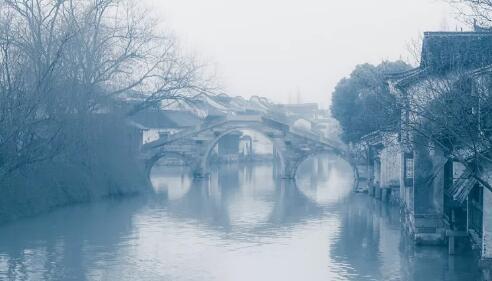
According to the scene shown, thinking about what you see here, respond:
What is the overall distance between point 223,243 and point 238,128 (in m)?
25.9

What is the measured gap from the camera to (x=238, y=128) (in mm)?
49562

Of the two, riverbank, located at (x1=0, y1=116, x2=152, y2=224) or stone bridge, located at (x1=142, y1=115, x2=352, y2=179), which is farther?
stone bridge, located at (x1=142, y1=115, x2=352, y2=179)

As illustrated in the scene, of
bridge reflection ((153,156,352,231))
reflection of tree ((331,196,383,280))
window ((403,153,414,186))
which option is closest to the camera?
reflection of tree ((331,196,383,280))

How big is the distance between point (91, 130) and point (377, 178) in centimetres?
1572

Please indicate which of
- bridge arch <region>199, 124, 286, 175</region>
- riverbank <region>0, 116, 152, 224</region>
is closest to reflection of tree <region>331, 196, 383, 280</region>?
riverbank <region>0, 116, 152, 224</region>

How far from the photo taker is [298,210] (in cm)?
3359

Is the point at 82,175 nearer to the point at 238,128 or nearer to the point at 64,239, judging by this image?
the point at 64,239

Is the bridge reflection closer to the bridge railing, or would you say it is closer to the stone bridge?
the stone bridge

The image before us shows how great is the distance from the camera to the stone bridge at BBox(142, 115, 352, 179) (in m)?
47.8

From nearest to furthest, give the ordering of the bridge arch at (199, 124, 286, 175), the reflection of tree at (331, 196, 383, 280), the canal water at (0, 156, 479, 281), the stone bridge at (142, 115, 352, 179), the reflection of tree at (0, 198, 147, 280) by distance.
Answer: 1. the canal water at (0, 156, 479, 281)
2. the reflection of tree at (0, 198, 147, 280)
3. the reflection of tree at (331, 196, 383, 280)
4. the stone bridge at (142, 115, 352, 179)
5. the bridge arch at (199, 124, 286, 175)

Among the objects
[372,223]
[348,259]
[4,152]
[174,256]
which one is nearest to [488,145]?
[348,259]

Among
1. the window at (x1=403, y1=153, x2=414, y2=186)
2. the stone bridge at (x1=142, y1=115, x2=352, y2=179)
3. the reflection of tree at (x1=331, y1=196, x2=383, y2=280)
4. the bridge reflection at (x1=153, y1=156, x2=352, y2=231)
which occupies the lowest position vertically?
the reflection of tree at (x1=331, y1=196, x2=383, y2=280)

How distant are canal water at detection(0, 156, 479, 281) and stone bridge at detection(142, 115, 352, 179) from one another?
8349 millimetres

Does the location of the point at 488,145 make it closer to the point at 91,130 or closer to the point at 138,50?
the point at 91,130
